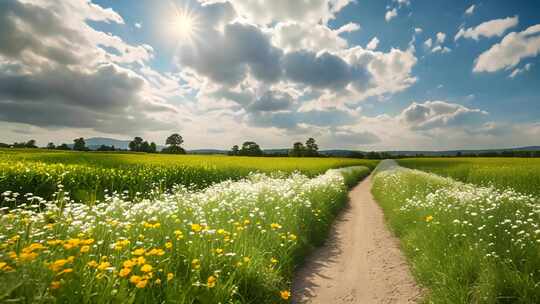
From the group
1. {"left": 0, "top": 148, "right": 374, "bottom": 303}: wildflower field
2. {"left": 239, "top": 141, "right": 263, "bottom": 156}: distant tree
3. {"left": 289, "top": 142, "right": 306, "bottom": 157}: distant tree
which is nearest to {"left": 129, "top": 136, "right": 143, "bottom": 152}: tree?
{"left": 239, "top": 141, "right": 263, "bottom": 156}: distant tree

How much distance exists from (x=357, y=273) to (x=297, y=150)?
4130 inches

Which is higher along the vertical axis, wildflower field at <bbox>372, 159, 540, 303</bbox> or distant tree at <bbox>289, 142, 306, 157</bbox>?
distant tree at <bbox>289, 142, 306, 157</bbox>

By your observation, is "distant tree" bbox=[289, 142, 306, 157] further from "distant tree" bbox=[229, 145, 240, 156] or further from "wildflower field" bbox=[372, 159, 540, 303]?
"wildflower field" bbox=[372, 159, 540, 303]

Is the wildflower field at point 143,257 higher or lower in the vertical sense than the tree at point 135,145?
lower

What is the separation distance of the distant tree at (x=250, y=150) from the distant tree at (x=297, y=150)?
1609 cm

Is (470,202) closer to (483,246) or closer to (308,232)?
(483,246)

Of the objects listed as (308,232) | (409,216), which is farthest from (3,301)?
(409,216)

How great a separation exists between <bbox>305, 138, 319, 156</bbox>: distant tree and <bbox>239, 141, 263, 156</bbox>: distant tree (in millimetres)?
22748

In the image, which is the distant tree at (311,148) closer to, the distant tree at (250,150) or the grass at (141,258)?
the distant tree at (250,150)

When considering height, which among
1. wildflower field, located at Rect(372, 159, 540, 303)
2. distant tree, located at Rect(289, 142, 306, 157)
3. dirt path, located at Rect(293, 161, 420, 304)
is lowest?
dirt path, located at Rect(293, 161, 420, 304)

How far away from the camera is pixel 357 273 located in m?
5.70

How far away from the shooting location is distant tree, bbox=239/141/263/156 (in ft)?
315

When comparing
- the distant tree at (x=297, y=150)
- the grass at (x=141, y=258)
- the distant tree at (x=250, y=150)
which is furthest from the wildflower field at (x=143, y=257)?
the distant tree at (x=297, y=150)

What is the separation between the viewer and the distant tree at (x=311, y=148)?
11044 cm
